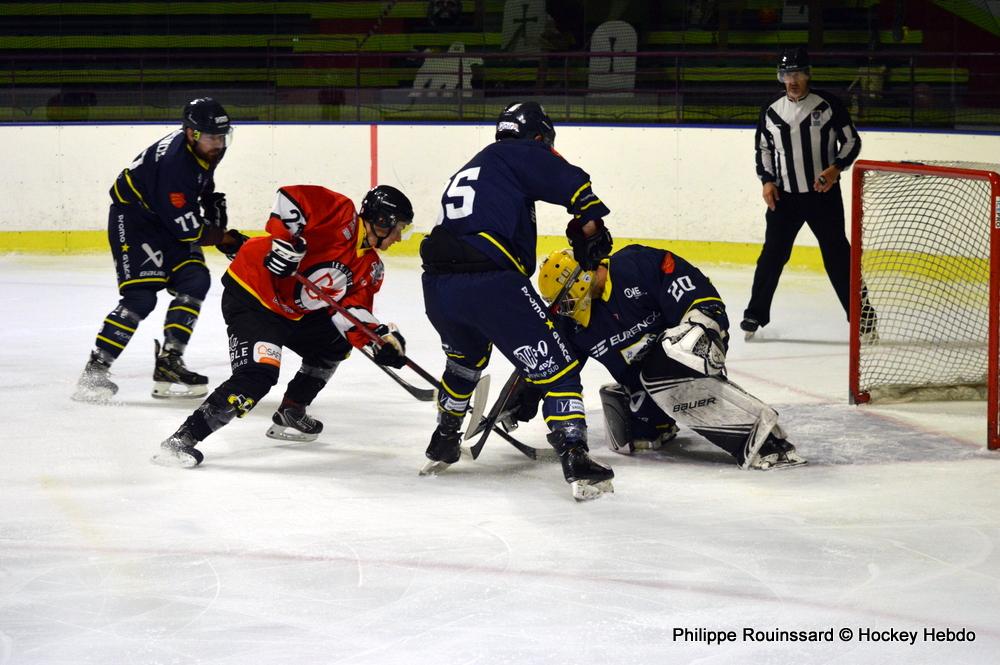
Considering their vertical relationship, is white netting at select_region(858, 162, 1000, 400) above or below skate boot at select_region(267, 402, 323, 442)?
above

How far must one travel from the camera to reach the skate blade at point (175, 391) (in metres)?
4.69

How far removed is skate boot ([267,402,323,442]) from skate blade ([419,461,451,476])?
589 millimetres

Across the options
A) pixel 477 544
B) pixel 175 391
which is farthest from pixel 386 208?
pixel 175 391

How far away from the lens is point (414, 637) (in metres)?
2.40

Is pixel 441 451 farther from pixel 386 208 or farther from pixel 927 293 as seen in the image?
pixel 927 293

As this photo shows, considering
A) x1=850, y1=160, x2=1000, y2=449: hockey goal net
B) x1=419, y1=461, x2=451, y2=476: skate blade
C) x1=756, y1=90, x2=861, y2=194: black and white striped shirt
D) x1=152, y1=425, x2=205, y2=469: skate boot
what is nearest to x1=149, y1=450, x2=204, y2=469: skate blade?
x1=152, y1=425, x2=205, y2=469: skate boot

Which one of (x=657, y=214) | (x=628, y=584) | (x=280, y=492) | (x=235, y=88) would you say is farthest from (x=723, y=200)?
(x=628, y=584)

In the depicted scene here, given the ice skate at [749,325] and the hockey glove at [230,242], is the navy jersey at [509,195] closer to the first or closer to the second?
the hockey glove at [230,242]

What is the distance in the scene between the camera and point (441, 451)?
360 centimetres

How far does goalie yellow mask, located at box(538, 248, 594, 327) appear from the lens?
11.7 ft

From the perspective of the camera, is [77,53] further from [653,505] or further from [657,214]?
[653,505]

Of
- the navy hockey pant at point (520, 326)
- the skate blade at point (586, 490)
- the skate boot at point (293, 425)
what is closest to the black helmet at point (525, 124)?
the navy hockey pant at point (520, 326)

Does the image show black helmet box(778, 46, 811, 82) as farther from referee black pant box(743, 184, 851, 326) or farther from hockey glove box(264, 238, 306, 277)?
hockey glove box(264, 238, 306, 277)

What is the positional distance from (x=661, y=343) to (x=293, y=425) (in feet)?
4.03
